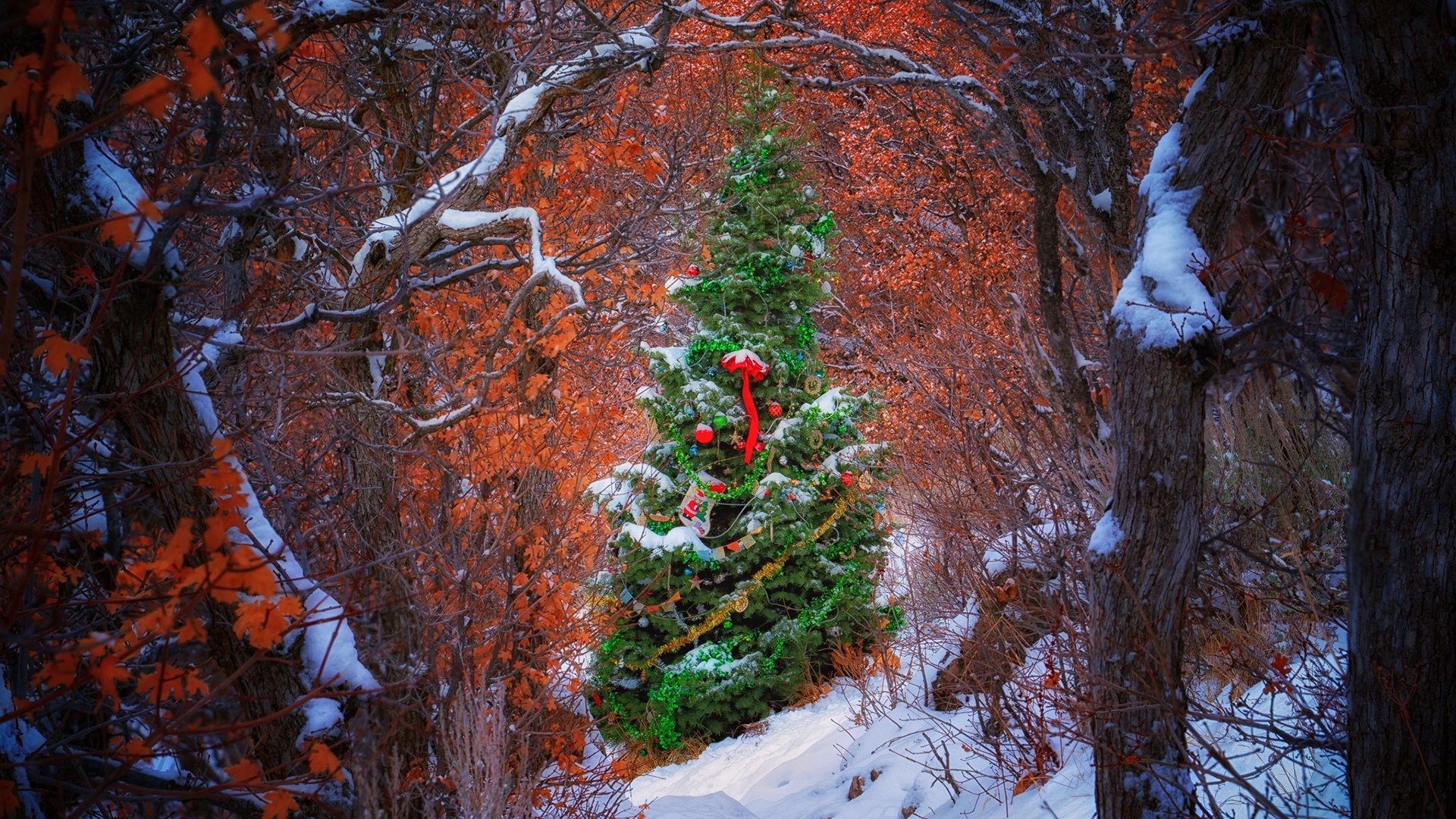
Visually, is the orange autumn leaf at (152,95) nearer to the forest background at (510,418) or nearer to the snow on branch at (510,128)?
the forest background at (510,418)

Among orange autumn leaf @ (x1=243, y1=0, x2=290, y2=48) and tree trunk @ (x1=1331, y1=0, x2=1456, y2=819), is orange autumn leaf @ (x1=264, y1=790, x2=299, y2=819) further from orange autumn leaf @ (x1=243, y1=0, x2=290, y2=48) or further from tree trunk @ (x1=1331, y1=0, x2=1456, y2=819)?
tree trunk @ (x1=1331, y1=0, x2=1456, y2=819)

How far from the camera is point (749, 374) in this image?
9.15 metres

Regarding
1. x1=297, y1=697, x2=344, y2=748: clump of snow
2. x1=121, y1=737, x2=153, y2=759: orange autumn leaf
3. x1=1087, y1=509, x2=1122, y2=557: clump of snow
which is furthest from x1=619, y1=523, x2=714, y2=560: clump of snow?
x1=121, y1=737, x2=153, y2=759: orange autumn leaf

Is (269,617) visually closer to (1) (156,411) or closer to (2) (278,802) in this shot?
(2) (278,802)

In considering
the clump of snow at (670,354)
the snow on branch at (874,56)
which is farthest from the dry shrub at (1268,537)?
the clump of snow at (670,354)

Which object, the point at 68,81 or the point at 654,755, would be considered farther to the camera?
the point at 654,755

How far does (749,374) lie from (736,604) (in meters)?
2.53

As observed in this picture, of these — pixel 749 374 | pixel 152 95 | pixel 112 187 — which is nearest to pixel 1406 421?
pixel 152 95

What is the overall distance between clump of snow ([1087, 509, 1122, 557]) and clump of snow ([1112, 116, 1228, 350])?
803 mm

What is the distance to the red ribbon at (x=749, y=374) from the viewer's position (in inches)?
354

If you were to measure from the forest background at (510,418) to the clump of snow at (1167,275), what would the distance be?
0.07 ft

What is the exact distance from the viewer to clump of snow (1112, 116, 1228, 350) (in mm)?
3387

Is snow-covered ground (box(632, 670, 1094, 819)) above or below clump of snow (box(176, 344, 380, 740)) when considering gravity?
below

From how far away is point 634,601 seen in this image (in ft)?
28.3
